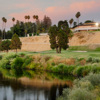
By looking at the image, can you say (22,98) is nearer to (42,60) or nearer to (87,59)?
(87,59)

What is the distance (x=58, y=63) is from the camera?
37.1 metres

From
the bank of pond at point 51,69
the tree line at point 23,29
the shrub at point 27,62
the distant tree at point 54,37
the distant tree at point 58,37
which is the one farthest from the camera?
the tree line at point 23,29

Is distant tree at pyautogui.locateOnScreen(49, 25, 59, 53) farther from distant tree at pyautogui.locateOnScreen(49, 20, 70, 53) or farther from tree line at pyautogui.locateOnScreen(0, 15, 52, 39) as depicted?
tree line at pyautogui.locateOnScreen(0, 15, 52, 39)

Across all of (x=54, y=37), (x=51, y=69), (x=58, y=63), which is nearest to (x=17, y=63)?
(x=51, y=69)

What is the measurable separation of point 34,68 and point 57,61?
20.2 ft

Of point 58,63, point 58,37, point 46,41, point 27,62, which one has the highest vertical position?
point 58,37

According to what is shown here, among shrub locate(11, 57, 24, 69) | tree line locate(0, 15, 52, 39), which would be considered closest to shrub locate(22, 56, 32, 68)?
shrub locate(11, 57, 24, 69)

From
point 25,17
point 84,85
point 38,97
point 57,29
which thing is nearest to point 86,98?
point 84,85

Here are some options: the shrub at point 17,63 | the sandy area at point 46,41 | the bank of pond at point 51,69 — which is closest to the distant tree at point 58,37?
the bank of pond at point 51,69

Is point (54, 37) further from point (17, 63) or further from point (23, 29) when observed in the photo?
point (23, 29)

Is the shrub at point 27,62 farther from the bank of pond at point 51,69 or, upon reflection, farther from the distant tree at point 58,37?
the distant tree at point 58,37

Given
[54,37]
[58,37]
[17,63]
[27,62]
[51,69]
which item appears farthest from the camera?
[54,37]

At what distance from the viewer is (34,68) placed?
4106cm

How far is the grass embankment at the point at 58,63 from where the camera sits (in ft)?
102
